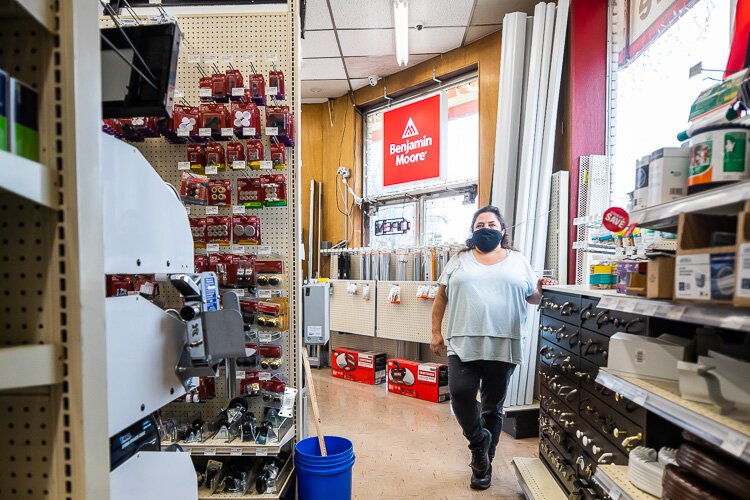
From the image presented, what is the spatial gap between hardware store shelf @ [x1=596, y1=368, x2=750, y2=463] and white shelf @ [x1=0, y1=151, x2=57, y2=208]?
1.39m

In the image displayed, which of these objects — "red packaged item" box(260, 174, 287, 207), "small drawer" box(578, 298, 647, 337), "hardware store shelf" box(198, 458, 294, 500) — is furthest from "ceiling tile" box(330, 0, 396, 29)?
"hardware store shelf" box(198, 458, 294, 500)

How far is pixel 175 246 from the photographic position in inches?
53.0

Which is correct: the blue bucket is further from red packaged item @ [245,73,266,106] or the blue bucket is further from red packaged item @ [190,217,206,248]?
red packaged item @ [245,73,266,106]

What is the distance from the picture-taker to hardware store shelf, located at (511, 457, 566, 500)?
2.11 meters

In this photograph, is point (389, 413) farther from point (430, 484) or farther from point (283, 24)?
point (283, 24)

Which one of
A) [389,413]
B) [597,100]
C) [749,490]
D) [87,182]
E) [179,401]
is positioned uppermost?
[597,100]

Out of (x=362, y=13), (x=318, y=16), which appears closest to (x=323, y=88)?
(x=318, y=16)

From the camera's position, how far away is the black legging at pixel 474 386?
98.0 inches

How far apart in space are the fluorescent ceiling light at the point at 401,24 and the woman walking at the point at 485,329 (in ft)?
6.38

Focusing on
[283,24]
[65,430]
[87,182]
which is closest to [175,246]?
[87,182]

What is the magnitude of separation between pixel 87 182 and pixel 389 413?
364 centimetres

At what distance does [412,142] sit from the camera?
5.26m

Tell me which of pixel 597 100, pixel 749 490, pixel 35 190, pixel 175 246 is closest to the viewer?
pixel 35 190

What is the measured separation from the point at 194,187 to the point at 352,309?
299 centimetres
